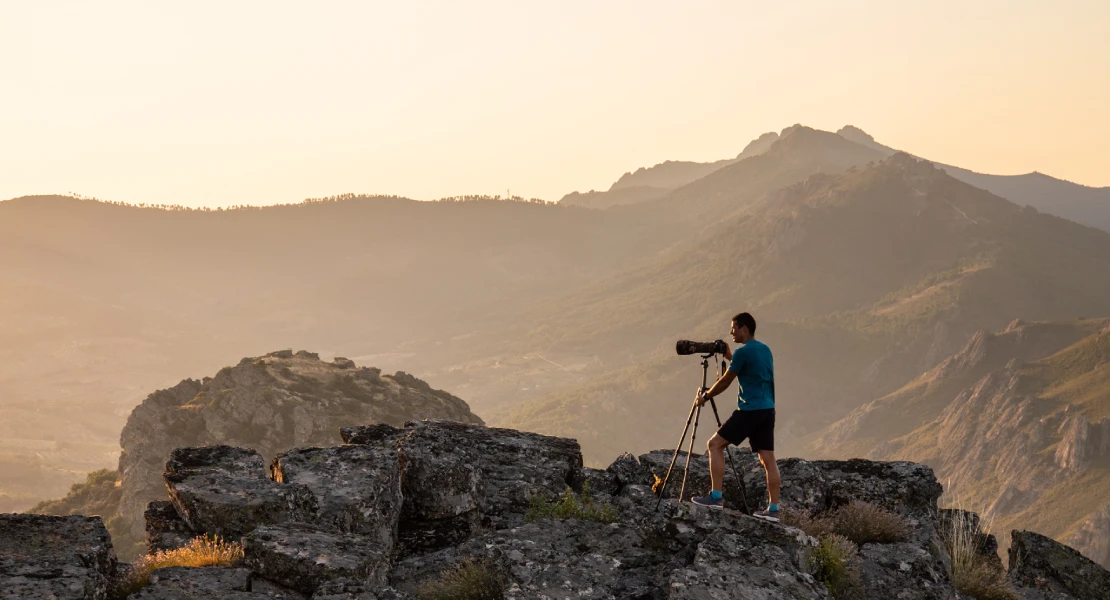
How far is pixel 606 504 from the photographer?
1373cm

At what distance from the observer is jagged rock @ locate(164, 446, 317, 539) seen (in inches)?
489

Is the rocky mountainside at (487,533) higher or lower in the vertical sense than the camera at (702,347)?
lower

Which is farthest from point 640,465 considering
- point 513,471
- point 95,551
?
point 95,551

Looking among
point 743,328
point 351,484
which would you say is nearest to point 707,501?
point 743,328

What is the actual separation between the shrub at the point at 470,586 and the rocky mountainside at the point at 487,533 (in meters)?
0.04

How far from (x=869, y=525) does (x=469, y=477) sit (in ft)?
19.8

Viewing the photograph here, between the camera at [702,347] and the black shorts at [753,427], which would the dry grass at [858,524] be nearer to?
the black shorts at [753,427]

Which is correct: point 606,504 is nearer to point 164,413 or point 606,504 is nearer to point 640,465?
point 640,465

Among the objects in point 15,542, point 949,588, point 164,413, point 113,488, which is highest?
point 15,542

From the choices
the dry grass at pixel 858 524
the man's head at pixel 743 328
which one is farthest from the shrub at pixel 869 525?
the man's head at pixel 743 328

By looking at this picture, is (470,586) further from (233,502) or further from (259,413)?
(259,413)

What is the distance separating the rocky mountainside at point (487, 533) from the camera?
1083 centimetres

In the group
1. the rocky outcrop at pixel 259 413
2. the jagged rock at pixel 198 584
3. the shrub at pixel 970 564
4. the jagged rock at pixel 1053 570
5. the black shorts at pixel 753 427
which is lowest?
the rocky outcrop at pixel 259 413

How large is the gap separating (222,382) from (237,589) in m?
68.3
